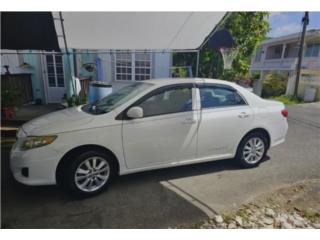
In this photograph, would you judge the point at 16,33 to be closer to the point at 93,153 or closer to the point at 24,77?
the point at 93,153

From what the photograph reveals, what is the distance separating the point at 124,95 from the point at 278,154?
3.53m

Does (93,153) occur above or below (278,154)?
above

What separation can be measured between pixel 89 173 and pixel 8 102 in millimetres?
4581

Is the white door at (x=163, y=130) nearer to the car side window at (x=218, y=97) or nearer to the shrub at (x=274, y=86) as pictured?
the car side window at (x=218, y=97)

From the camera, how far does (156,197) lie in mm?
3129

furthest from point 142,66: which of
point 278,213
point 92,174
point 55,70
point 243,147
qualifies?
point 278,213

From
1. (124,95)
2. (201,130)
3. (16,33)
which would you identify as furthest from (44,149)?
(16,33)

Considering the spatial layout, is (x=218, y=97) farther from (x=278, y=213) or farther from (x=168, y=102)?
(x=278, y=213)

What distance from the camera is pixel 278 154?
4.75 meters

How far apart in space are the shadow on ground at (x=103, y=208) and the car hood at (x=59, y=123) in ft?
3.03

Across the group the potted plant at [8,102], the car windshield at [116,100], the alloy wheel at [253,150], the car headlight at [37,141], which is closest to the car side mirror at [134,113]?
the car windshield at [116,100]

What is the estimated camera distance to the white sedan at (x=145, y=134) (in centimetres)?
286

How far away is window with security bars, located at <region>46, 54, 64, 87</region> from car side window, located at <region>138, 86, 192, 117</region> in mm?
7197

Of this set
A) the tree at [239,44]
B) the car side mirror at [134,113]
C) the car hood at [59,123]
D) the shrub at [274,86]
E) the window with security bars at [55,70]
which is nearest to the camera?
the car hood at [59,123]
